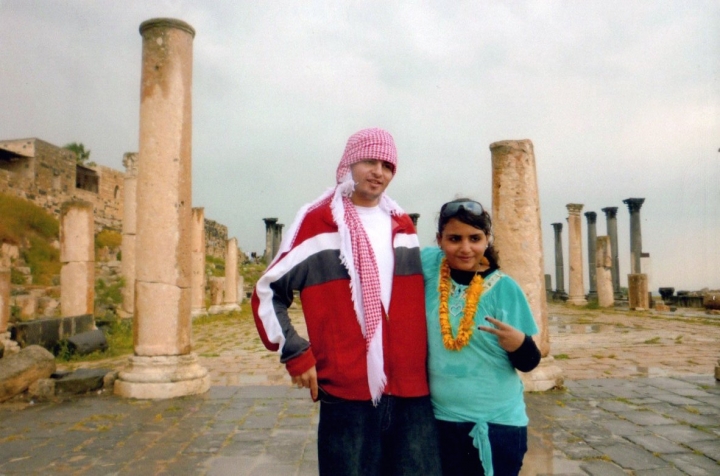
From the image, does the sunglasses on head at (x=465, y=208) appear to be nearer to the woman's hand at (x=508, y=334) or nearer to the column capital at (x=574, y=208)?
the woman's hand at (x=508, y=334)

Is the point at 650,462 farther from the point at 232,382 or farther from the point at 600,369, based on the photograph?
the point at 232,382

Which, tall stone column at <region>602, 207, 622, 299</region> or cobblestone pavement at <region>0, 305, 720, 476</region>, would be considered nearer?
cobblestone pavement at <region>0, 305, 720, 476</region>

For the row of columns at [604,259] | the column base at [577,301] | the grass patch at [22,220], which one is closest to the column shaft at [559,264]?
the row of columns at [604,259]

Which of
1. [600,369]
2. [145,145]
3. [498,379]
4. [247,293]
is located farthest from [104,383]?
[247,293]

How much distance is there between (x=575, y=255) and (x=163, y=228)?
2239 cm

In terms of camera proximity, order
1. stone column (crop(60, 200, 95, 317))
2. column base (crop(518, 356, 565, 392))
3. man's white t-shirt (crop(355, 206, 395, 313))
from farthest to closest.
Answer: stone column (crop(60, 200, 95, 317)) < column base (crop(518, 356, 565, 392)) < man's white t-shirt (crop(355, 206, 395, 313))

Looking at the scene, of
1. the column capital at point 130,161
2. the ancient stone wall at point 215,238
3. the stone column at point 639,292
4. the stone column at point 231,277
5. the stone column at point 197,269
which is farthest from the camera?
the ancient stone wall at point 215,238

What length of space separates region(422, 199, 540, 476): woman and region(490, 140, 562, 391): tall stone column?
4.27 m

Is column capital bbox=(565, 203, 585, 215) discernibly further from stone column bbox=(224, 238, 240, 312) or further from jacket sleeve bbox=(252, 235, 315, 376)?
jacket sleeve bbox=(252, 235, 315, 376)

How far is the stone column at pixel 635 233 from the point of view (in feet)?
88.4

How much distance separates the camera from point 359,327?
7.23 feet

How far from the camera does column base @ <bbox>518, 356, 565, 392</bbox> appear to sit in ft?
20.7

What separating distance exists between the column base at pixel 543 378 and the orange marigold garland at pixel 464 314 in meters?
4.44

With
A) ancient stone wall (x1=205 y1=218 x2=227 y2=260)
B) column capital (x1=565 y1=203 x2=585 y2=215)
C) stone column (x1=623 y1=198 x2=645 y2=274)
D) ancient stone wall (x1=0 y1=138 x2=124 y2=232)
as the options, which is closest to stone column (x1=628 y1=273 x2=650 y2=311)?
column capital (x1=565 y1=203 x2=585 y2=215)
